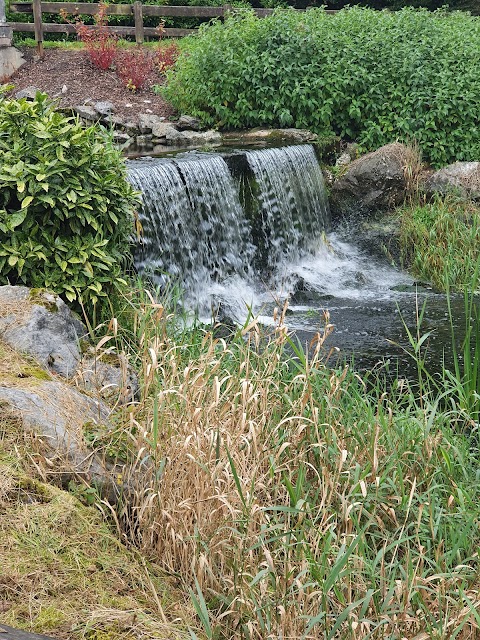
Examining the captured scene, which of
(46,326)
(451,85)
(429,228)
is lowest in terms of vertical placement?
(429,228)

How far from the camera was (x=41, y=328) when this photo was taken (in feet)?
15.4

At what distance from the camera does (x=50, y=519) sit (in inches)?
132

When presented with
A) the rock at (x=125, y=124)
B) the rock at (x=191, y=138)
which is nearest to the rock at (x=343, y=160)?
the rock at (x=191, y=138)

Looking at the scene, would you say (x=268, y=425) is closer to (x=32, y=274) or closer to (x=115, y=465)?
(x=115, y=465)

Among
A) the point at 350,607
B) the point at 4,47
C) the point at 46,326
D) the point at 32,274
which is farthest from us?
the point at 4,47

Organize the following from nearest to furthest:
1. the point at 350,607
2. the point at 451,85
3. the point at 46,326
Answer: the point at 350,607 → the point at 46,326 → the point at 451,85

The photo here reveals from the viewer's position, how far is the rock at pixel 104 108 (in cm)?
1366

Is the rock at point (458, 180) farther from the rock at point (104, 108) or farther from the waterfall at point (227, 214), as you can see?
the rock at point (104, 108)

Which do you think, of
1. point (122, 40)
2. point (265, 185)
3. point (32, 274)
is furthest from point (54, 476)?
point (122, 40)

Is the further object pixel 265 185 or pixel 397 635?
pixel 265 185

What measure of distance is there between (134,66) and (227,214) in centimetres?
737

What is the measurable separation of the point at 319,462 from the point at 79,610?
1413 mm

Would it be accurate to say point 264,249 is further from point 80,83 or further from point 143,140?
point 80,83

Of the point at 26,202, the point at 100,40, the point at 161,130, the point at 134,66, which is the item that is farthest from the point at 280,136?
the point at 26,202
